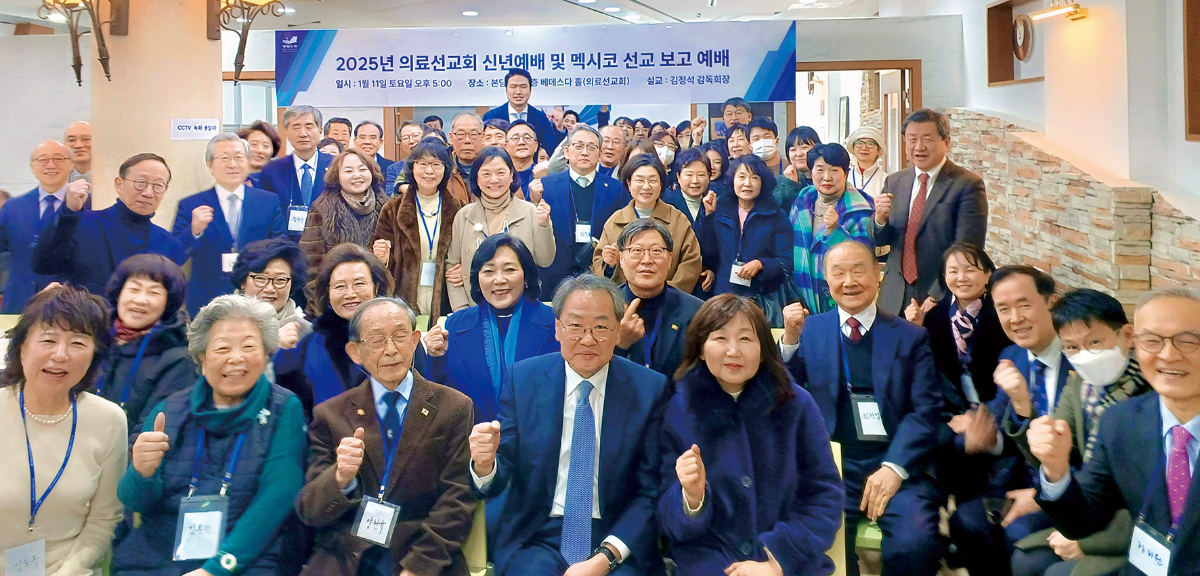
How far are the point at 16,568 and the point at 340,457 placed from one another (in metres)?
0.96

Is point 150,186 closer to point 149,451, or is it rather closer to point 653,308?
point 149,451

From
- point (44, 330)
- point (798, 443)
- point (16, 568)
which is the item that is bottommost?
point (16, 568)

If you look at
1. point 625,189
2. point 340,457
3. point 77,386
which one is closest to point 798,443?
point 340,457

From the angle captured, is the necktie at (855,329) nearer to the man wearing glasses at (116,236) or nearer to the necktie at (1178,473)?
the necktie at (1178,473)

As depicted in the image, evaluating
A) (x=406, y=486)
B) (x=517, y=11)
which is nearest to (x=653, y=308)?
(x=406, y=486)

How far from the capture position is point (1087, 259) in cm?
603

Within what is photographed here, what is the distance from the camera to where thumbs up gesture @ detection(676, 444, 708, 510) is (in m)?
2.27

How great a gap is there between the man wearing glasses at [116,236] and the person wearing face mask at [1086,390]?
11.9ft

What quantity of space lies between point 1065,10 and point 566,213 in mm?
4496

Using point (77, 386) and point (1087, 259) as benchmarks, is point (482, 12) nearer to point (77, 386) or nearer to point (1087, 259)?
point (1087, 259)

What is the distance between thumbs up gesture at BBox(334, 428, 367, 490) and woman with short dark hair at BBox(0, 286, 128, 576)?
0.70 meters

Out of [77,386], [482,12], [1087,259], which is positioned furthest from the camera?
[482,12]

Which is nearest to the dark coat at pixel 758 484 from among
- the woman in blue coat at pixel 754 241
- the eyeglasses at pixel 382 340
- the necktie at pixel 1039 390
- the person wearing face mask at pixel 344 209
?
the necktie at pixel 1039 390

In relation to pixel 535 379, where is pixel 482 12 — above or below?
above
